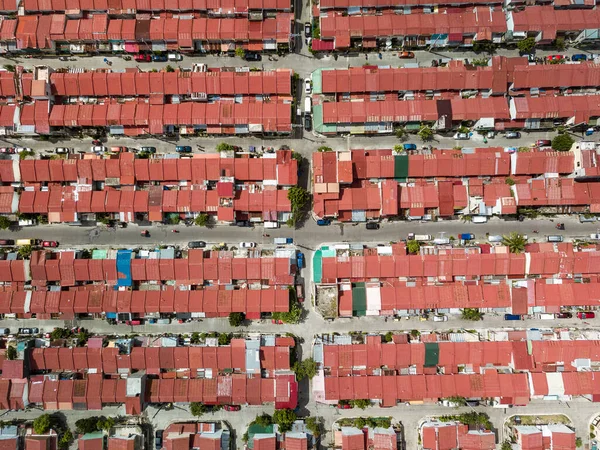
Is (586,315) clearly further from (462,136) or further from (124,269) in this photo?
(124,269)

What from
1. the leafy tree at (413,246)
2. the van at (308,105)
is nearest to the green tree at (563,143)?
the leafy tree at (413,246)

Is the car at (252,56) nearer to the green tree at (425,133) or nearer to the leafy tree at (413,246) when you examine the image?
the green tree at (425,133)

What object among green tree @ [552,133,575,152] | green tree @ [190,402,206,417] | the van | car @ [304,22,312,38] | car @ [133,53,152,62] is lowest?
green tree @ [190,402,206,417]

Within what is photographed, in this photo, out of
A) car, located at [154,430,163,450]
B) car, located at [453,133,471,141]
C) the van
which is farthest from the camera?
car, located at [453,133,471,141]

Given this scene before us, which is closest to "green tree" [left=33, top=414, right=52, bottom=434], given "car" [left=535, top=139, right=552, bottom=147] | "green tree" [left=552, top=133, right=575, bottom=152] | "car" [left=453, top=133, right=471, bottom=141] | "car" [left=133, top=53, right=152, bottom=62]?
"car" [left=133, top=53, right=152, bottom=62]

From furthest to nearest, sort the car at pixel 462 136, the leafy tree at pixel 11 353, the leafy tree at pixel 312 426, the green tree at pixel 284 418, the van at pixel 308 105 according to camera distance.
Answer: the car at pixel 462 136
the van at pixel 308 105
the leafy tree at pixel 312 426
the green tree at pixel 284 418
the leafy tree at pixel 11 353

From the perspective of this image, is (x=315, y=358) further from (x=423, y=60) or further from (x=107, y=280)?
(x=423, y=60)

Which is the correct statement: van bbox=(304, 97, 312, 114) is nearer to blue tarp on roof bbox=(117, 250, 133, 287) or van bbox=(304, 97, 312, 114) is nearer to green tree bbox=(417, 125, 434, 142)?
green tree bbox=(417, 125, 434, 142)
